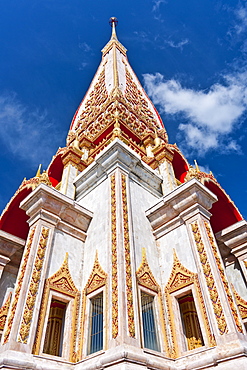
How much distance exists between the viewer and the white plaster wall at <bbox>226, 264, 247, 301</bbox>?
13439 mm

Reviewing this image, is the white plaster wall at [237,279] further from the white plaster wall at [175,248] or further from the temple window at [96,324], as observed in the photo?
the temple window at [96,324]

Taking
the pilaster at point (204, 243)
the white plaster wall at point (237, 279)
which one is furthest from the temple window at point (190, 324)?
the white plaster wall at point (237, 279)

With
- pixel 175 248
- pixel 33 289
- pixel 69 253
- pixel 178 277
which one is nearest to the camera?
pixel 33 289

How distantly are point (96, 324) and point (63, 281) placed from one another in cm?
179

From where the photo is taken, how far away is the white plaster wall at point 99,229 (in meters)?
10.1

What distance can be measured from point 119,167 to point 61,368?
720 cm

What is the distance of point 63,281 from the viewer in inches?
382

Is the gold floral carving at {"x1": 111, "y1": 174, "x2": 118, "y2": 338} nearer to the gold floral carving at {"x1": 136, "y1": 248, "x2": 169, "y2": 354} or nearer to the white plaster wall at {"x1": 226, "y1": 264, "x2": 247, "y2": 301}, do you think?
the gold floral carving at {"x1": 136, "y1": 248, "x2": 169, "y2": 354}

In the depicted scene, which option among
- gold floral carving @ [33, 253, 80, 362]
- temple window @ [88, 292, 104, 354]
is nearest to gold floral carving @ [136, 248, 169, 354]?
temple window @ [88, 292, 104, 354]

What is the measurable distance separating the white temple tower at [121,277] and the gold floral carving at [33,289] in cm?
3

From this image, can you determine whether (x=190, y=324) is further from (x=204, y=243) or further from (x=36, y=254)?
(x=36, y=254)

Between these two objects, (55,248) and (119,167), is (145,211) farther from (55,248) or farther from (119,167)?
(55,248)

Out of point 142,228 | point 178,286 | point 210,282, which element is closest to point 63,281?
point 142,228

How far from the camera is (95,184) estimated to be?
43.8ft
